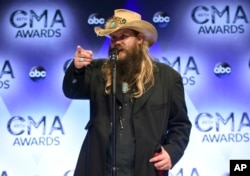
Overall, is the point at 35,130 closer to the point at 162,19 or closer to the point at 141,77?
the point at 162,19

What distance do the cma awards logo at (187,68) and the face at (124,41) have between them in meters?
1.31

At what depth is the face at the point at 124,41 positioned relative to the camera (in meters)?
2.30

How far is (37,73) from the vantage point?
12.5 ft

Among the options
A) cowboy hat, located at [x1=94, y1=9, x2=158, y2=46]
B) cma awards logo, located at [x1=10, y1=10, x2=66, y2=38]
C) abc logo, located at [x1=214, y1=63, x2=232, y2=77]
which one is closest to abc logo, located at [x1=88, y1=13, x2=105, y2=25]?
cma awards logo, located at [x1=10, y1=10, x2=66, y2=38]

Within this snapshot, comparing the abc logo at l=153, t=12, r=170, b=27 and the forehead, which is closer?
the forehead

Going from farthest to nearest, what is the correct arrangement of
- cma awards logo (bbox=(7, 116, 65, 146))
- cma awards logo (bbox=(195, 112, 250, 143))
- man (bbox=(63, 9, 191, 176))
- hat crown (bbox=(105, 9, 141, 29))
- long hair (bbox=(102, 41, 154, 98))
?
cma awards logo (bbox=(7, 116, 65, 146)) → cma awards logo (bbox=(195, 112, 250, 143)) → hat crown (bbox=(105, 9, 141, 29)) → long hair (bbox=(102, 41, 154, 98)) → man (bbox=(63, 9, 191, 176))

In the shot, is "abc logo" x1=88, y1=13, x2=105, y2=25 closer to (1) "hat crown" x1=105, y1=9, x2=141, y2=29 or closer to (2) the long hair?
(1) "hat crown" x1=105, y1=9, x2=141, y2=29

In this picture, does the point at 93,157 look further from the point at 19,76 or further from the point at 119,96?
the point at 19,76

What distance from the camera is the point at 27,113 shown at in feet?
12.4

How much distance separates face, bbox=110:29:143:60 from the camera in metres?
2.30

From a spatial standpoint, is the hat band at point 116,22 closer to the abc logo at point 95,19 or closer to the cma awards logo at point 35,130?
the abc logo at point 95,19

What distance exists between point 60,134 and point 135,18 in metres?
1.53

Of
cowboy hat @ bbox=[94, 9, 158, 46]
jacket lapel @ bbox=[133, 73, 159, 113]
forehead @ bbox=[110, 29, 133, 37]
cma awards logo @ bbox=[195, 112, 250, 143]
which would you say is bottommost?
cma awards logo @ bbox=[195, 112, 250, 143]

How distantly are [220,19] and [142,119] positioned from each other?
1721 millimetres
